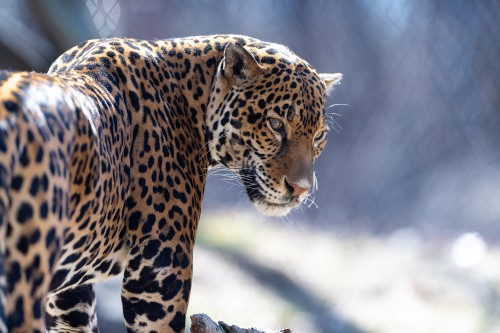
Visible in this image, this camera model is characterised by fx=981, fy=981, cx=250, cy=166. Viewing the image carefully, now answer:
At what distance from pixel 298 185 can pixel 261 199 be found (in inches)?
8.1

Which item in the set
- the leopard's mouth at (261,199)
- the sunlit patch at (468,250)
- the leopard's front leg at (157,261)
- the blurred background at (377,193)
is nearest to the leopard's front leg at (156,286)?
the leopard's front leg at (157,261)

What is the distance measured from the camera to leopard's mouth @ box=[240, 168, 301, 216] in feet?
14.9

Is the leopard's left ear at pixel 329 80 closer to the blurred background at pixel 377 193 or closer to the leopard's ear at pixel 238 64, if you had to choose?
the leopard's ear at pixel 238 64

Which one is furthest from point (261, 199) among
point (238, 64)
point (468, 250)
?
point (468, 250)

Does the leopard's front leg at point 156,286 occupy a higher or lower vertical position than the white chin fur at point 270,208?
lower

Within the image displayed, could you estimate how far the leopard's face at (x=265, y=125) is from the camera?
4.47 metres

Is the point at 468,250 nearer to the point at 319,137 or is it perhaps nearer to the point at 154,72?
the point at 319,137

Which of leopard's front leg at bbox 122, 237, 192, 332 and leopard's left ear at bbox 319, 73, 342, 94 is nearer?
leopard's front leg at bbox 122, 237, 192, 332

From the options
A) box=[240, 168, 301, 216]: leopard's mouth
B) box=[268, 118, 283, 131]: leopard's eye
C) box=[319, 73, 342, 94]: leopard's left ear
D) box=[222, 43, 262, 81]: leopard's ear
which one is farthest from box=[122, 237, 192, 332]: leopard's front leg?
box=[319, 73, 342, 94]: leopard's left ear

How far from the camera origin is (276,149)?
14.7 ft

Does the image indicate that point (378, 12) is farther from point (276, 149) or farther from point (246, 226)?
point (276, 149)

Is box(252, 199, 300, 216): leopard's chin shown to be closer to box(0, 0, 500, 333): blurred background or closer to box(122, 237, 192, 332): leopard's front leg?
box(122, 237, 192, 332): leopard's front leg

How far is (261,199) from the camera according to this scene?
4.58 metres

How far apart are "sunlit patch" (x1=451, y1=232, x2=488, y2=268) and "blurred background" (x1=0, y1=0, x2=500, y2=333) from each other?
13 mm
